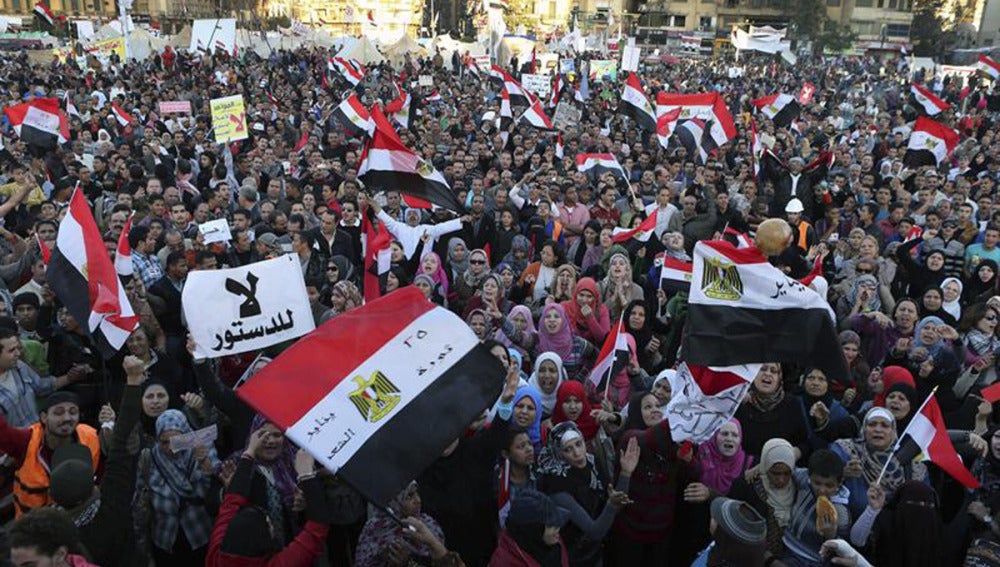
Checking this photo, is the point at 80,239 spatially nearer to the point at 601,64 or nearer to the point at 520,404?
the point at 520,404

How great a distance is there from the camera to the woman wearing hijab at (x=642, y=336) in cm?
604

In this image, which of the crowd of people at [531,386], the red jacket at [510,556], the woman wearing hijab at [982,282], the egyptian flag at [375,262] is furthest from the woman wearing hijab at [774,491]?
the woman wearing hijab at [982,282]

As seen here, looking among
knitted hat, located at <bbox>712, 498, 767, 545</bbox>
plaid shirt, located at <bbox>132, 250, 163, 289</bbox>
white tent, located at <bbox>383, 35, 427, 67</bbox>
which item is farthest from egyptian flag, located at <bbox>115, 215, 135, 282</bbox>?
white tent, located at <bbox>383, 35, 427, 67</bbox>

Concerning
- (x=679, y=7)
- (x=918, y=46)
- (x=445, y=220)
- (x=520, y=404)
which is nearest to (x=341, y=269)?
(x=445, y=220)

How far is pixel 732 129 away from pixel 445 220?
20.0 feet

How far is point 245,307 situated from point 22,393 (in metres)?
1.37

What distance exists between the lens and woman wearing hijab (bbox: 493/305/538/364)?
5838 mm

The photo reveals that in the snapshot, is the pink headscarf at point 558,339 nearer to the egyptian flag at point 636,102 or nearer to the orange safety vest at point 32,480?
the orange safety vest at point 32,480

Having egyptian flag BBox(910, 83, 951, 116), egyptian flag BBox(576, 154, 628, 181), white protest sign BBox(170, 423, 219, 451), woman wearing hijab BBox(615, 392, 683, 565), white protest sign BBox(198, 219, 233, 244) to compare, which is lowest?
woman wearing hijab BBox(615, 392, 683, 565)

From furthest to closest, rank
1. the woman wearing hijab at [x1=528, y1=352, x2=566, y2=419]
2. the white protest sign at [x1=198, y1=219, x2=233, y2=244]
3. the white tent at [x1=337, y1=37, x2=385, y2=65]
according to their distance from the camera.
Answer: the white tent at [x1=337, y1=37, x2=385, y2=65]
the white protest sign at [x1=198, y1=219, x2=233, y2=244]
the woman wearing hijab at [x1=528, y1=352, x2=566, y2=419]

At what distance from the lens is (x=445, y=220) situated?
875 cm

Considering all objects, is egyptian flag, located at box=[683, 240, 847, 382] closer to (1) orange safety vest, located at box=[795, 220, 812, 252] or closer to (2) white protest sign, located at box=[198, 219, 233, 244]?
(1) orange safety vest, located at box=[795, 220, 812, 252]

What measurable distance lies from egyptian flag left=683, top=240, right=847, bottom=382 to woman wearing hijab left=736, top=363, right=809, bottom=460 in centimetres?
29

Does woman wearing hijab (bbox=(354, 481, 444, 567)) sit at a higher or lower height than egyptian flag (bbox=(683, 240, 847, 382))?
lower
